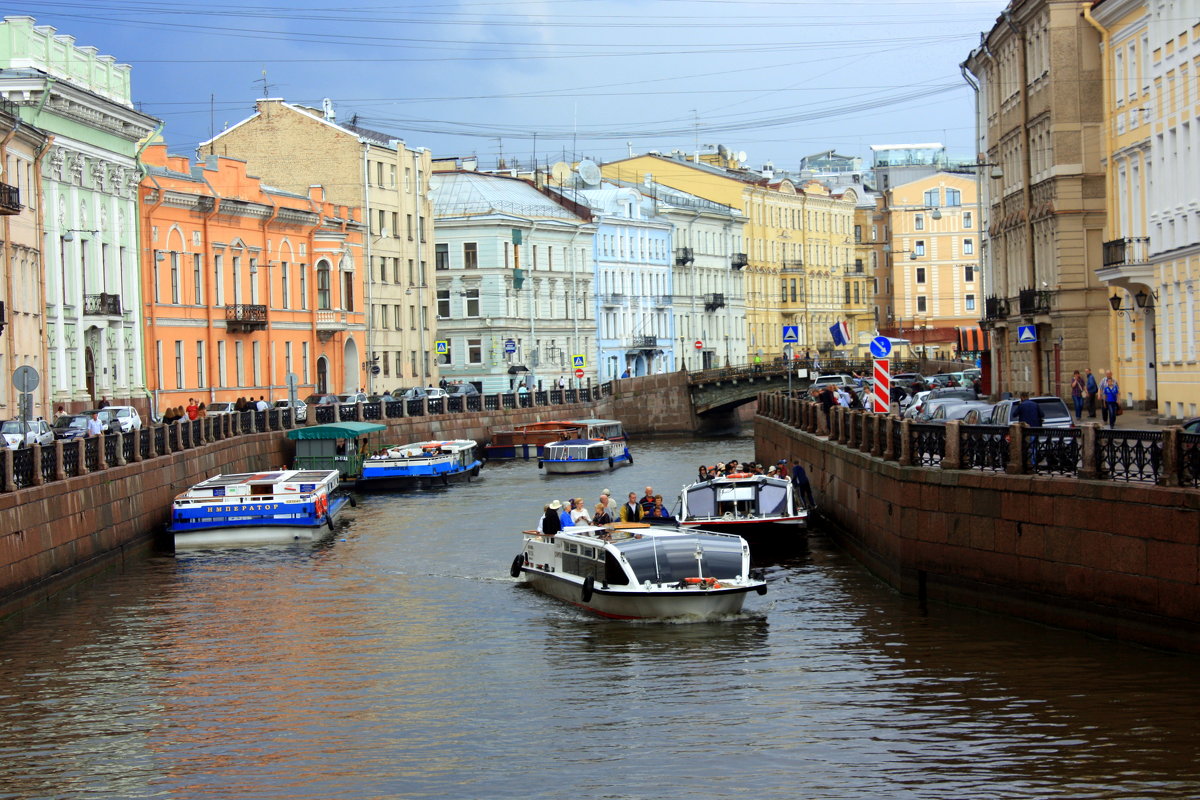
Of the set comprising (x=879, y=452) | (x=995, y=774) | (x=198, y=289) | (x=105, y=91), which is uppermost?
(x=105, y=91)

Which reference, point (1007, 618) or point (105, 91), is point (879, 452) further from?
point (105, 91)

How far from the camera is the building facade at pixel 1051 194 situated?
54.0 metres

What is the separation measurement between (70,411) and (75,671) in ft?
99.1

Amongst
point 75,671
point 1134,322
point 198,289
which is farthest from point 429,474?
point 75,671

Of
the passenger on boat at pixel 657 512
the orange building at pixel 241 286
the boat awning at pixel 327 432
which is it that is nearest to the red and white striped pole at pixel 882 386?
the passenger on boat at pixel 657 512

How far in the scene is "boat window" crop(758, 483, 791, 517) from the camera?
118 feet

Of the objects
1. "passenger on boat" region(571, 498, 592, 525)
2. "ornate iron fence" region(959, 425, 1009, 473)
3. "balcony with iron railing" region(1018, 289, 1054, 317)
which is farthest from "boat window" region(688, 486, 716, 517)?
"balcony with iron railing" region(1018, 289, 1054, 317)

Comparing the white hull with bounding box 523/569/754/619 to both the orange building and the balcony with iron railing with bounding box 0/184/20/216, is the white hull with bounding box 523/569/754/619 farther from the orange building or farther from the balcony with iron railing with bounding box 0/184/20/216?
the orange building

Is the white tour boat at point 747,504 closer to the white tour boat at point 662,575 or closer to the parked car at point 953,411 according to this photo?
the parked car at point 953,411

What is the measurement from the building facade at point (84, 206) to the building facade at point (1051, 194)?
27056mm

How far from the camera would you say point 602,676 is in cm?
2348

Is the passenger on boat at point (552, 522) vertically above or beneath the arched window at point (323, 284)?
beneath

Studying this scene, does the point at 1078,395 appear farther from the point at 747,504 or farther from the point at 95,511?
the point at 95,511

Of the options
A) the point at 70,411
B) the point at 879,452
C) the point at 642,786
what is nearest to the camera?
the point at 642,786
